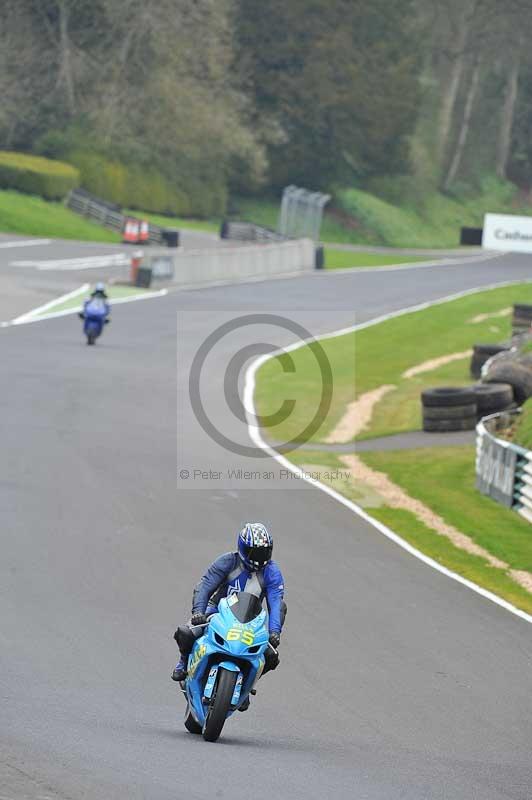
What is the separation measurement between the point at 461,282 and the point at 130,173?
23.7 m

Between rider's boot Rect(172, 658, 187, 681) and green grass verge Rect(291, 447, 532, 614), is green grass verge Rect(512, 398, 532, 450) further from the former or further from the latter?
rider's boot Rect(172, 658, 187, 681)

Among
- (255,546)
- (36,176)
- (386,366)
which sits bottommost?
(386,366)

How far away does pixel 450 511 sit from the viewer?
20562 mm

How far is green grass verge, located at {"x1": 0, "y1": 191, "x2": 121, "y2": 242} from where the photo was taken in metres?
64.5

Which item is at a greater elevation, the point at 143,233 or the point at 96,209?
the point at 96,209

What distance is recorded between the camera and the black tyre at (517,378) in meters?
27.3

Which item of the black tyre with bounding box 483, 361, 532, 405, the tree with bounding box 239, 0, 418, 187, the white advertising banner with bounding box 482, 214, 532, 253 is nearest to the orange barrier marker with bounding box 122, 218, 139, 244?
the tree with bounding box 239, 0, 418, 187

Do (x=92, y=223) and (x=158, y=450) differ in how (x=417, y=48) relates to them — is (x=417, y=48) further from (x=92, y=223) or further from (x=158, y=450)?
(x=158, y=450)

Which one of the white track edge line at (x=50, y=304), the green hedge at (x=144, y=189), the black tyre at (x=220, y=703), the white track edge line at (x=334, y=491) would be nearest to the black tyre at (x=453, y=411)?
the white track edge line at (x=334, y=491)

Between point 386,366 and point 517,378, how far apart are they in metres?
10.4

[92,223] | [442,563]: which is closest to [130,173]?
[92,223]

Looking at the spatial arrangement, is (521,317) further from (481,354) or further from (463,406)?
(463,406)

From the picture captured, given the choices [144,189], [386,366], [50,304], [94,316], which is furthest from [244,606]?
[144,189]

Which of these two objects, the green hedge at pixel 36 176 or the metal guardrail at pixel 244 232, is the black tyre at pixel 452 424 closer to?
the green hedge at pixel 36 176
